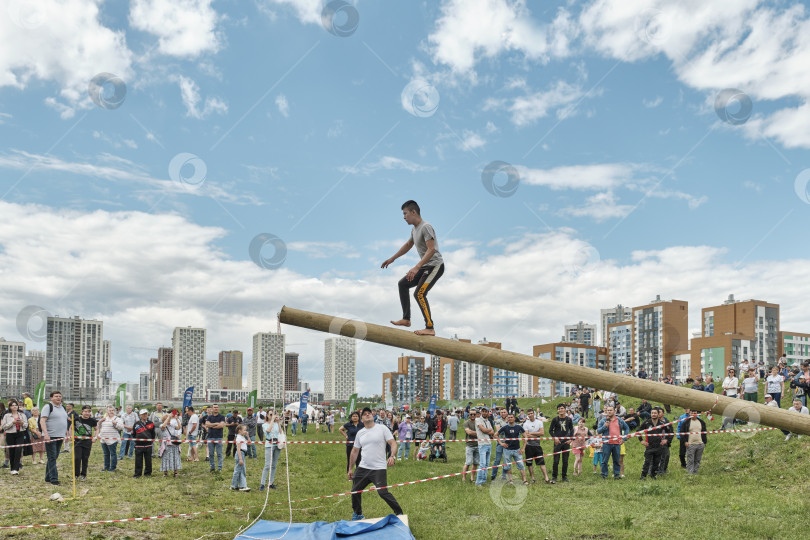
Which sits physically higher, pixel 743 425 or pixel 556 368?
pixel 556 368

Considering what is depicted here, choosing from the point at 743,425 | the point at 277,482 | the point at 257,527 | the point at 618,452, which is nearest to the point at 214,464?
the point at 277,482

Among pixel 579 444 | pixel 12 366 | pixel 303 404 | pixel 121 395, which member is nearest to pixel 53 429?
pixel 579 444

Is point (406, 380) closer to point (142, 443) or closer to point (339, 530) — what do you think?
point (142, 443)

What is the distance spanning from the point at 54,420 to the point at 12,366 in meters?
135

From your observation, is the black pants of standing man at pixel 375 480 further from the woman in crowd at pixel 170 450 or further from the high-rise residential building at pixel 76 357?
the high-rise residential building at pixel 76 357

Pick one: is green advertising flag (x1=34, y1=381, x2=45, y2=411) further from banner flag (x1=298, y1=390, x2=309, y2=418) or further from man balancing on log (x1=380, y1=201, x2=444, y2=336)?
man balancing on log (x1=380, y1=201, x2=444, y2=336)

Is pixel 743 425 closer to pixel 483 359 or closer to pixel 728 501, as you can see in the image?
pixel 728 501

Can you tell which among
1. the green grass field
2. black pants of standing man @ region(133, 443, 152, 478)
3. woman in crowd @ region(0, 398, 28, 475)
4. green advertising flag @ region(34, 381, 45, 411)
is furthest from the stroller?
green advertising flag @ region(34, 381, 45, 411)

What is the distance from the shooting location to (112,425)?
16.5 metres

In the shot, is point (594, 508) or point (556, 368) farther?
point (594, 508)

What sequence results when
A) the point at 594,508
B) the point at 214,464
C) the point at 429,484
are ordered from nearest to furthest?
the point at 594,508 → the point at 429,484 → the point at 214,464

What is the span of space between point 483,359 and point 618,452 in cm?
1029

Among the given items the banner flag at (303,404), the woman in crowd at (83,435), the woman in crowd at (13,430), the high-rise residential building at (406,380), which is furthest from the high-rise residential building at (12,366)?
the woman in crowd at (83,435)

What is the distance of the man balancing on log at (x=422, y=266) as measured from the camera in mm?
7129
